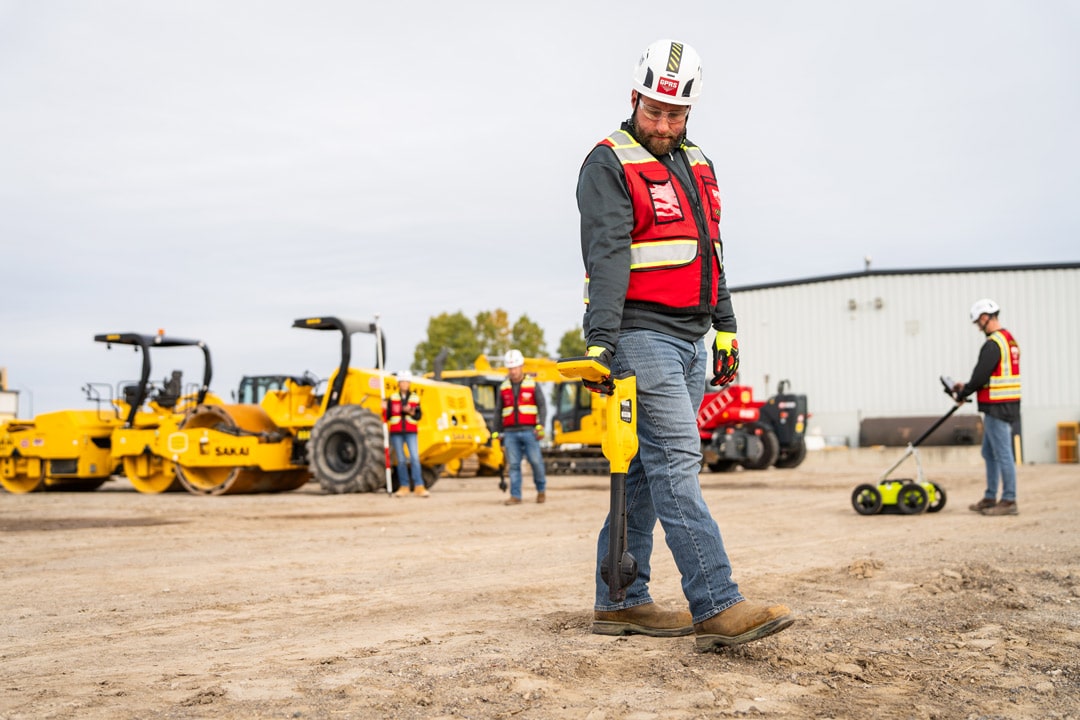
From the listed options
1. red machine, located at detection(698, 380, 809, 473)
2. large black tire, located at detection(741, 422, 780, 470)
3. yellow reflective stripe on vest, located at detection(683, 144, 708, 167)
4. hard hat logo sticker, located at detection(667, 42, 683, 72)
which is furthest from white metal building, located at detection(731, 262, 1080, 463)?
hard hat logo sticker, located at detection(667, 42, 683, 72)

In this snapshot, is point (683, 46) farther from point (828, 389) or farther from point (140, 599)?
point (828, 389)

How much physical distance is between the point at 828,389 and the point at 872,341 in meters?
2.20

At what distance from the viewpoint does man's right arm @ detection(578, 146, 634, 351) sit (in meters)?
4.07

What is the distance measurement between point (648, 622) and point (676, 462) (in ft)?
2.42

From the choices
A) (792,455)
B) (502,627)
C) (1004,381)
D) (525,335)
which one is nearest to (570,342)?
(525,335)

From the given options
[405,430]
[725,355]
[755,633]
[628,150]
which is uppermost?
[628,150]

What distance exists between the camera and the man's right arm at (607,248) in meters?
4.07

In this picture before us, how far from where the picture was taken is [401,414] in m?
16.2

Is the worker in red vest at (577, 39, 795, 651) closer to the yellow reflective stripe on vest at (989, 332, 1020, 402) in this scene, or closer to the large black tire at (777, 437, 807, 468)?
the yellow reflective stripe on vest at (989, 332, 1020, 402)

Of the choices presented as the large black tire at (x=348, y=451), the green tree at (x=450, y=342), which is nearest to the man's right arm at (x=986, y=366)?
the large black tire at (x=348, y=451)

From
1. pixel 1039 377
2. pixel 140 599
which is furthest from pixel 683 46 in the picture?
pixel 1039 377

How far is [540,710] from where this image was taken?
3.22m

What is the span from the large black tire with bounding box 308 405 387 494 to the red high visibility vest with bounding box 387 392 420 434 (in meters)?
0.51

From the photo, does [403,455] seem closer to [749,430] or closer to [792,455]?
[749,430]
